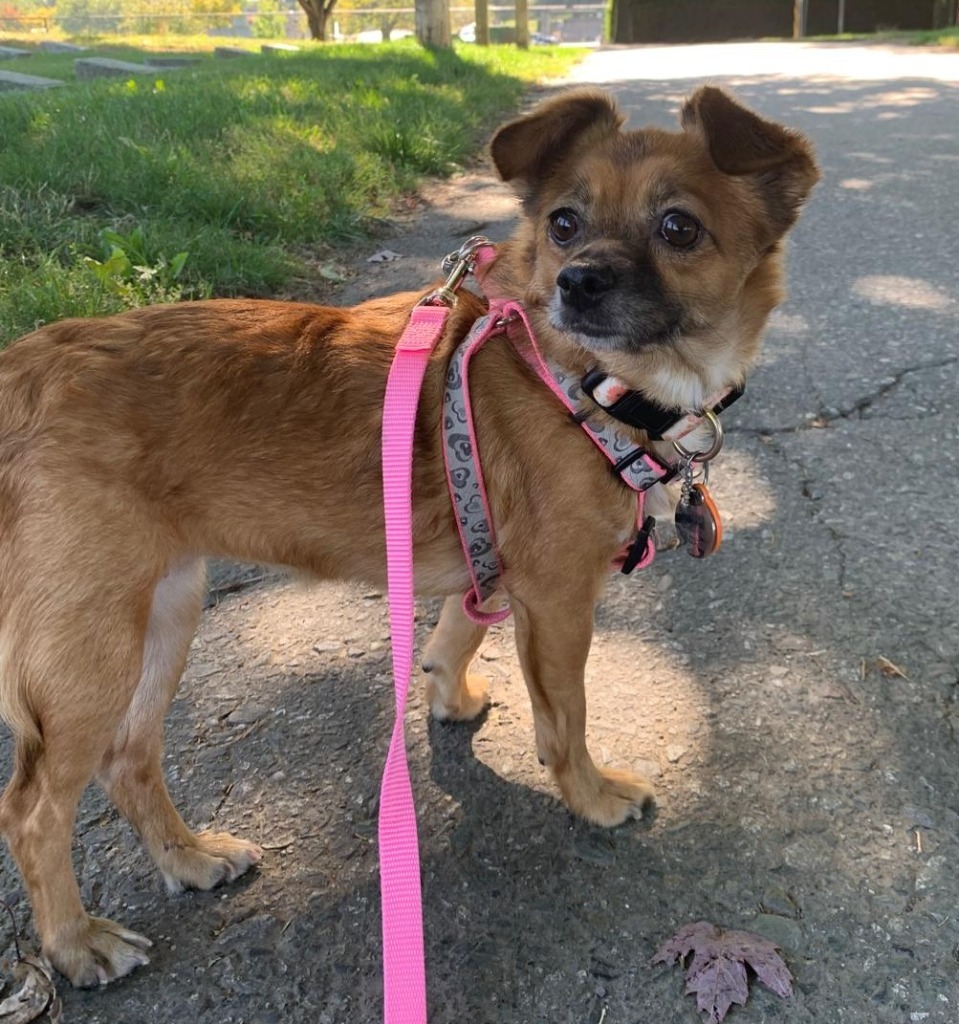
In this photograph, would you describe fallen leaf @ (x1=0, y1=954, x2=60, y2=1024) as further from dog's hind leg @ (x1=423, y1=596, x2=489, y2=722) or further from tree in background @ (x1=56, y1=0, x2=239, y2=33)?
tree in background @ (x1=56, y1=0, x2=239, y2=33)

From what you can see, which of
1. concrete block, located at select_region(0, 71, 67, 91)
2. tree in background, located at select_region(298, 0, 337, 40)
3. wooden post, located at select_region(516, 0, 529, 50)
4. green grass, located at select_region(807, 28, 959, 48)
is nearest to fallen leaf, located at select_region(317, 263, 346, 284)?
concrete block, located at select_region(0, 71, 67, 91)

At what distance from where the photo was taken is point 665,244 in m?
2.12

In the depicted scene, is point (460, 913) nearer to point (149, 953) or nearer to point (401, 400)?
point (149, 953)

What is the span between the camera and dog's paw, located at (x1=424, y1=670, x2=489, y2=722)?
8.00 feet

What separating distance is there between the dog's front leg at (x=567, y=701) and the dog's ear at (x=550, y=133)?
3.65 feet

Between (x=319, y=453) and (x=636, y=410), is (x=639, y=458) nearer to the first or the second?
(x=636, y=410)

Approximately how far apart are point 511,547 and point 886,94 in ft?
43.9

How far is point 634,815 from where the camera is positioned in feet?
6.95

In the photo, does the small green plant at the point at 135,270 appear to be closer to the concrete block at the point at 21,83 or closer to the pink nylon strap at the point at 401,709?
the pink nylon strap at the point at 401,709

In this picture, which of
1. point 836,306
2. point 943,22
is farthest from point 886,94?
point 943,22

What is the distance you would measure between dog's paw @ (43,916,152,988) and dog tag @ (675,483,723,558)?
151 centimetres

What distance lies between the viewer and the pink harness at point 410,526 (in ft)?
5.05

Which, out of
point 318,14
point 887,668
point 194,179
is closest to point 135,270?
point 194,179

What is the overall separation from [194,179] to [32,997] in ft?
16.1
